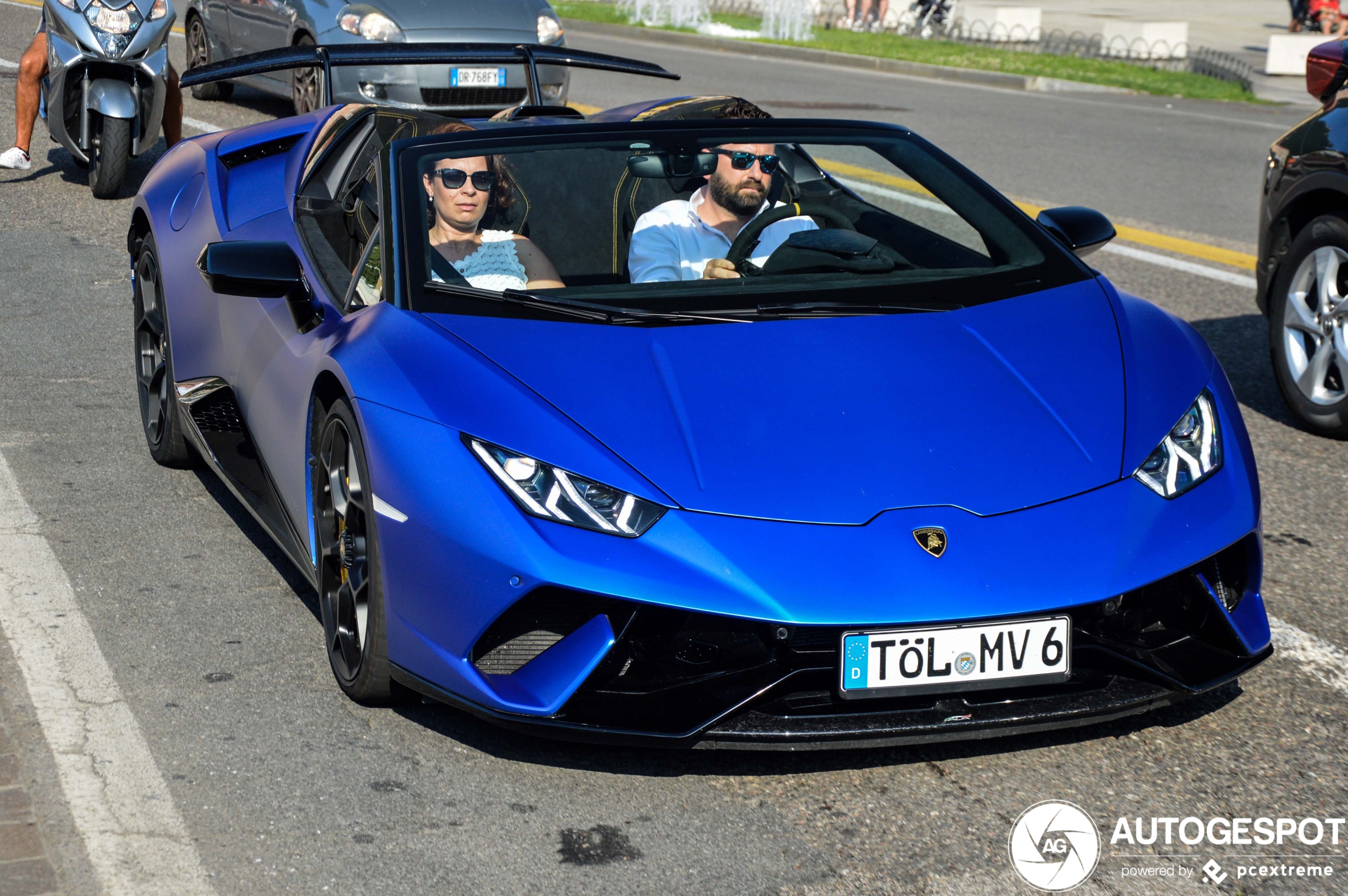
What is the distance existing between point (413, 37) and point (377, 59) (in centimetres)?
609

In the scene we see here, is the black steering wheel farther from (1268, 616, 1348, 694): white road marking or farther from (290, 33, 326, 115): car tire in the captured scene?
(290, 33, 326, 115): car tire

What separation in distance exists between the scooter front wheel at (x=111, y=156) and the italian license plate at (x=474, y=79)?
2514 mm

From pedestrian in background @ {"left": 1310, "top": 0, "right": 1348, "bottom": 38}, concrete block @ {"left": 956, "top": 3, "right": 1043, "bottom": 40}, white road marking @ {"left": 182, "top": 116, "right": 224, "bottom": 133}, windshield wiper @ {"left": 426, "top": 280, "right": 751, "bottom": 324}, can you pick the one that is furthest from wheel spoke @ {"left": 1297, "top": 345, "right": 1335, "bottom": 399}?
pedestrian in background @ {"left": 1310, "top": 0, "right": 1348, "bottom": 38}

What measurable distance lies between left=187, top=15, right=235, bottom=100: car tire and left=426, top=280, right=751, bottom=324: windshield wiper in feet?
32.0

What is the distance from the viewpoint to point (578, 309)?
150 inches

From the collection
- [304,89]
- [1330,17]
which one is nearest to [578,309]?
[304,89]

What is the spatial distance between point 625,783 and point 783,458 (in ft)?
2.47

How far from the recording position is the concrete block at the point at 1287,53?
2250cm

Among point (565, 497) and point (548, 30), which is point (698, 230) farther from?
point (548, 30)

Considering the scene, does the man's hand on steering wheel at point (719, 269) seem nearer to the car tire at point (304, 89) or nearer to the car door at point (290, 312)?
the car door at point (290, 312)

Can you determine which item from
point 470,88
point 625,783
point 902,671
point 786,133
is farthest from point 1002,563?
point 470,88

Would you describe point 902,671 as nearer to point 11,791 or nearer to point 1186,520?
point 1186,520

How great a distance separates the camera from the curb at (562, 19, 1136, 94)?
1948cm

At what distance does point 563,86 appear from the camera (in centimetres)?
1202
